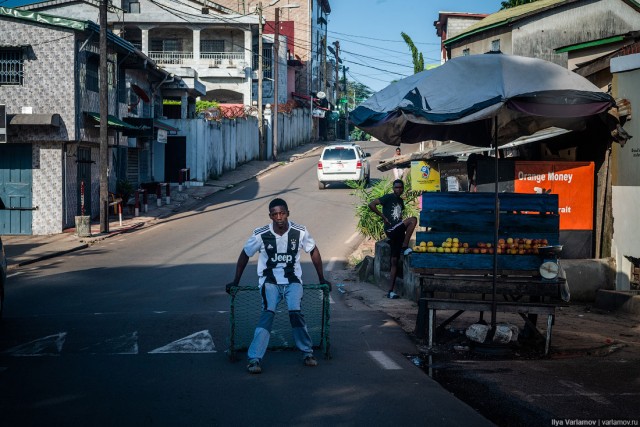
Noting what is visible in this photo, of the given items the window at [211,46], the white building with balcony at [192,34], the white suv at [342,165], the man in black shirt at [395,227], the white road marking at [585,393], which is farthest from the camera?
the window at [211,46]

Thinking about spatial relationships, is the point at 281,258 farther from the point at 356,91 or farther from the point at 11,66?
A: the point at 356,91

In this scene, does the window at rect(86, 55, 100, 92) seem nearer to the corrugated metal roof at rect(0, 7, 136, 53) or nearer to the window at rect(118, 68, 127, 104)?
the corrugated metal roof at rect(0, 7, 136, 53)

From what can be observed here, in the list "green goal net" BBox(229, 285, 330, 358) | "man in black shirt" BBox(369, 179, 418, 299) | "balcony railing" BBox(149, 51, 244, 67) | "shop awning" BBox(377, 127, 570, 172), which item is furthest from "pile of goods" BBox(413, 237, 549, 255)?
"balcony railing" BBox(149, 51, 244, 67)

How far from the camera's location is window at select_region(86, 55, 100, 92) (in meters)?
25.0

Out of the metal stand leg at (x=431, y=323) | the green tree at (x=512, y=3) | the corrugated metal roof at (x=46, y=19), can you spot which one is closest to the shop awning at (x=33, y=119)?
the corrugated metal roof at (x=46, y=19)

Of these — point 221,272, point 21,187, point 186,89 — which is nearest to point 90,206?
point 21,187

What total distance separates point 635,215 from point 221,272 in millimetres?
8478

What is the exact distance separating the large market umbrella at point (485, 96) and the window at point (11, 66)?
1800 cm

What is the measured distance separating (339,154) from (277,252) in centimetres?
2502

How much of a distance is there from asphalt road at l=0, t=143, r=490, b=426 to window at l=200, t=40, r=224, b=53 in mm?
39467

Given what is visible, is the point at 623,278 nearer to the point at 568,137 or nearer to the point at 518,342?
the point at 568,137

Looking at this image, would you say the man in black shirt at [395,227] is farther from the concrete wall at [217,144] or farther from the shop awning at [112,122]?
the concrete wall at [217,144]

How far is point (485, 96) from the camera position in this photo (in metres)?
7.96

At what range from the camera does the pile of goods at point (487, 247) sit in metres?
8.59
